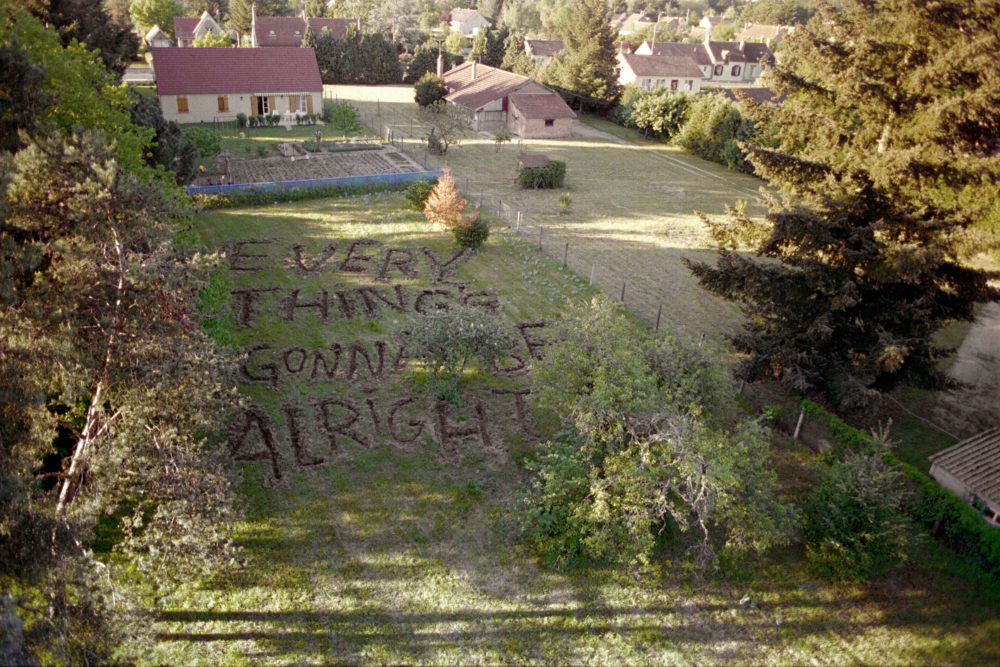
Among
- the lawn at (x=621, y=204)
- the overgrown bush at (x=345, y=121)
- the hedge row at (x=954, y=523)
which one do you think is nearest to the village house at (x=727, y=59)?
the lawn at (x=621, y=204)

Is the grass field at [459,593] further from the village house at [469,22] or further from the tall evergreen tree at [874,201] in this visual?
the village house at [469,22]

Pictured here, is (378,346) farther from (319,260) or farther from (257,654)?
(257,654)

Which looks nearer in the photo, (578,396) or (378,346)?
(578,396)

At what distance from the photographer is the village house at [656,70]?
69000 millimetres

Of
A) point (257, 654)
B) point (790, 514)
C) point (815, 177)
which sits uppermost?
point (815, 177)

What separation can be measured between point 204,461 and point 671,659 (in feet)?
27.9

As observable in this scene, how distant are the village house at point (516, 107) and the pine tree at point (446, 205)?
23.0m

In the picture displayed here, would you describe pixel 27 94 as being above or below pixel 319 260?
above

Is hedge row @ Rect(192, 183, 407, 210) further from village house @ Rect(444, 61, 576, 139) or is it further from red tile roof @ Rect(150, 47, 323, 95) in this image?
red tile roof @ Rect(150, 47, 323, 95)

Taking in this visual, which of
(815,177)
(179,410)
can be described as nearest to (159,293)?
(179,410)

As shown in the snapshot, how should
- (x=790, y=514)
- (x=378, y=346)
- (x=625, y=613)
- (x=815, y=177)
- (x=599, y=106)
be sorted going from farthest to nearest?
(x=599, y=106)
(x=378, y=346)
(x=815, y=177)
(x=790, y=514)
(x=625, y=613)

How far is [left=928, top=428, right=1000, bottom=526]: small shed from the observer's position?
12.5 meters

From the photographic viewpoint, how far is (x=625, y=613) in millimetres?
11070

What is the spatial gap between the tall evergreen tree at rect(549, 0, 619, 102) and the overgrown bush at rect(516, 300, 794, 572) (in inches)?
1925
